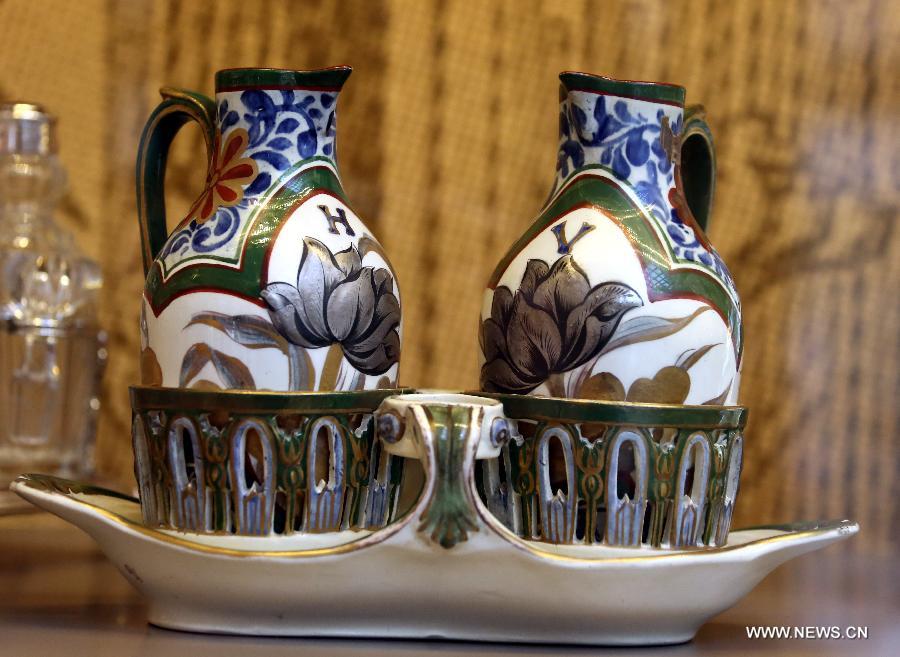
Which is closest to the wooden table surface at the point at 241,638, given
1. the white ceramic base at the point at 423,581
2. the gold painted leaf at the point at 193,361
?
the white ceramic base at the point at 423,581

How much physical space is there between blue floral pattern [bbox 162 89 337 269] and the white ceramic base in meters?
0.13

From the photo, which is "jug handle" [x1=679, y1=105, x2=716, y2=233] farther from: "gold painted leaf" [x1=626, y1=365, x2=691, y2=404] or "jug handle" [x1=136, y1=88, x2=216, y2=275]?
"jug handle" [x1=136, y1=88, x2=216, y2=275]

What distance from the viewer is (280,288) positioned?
0.54m

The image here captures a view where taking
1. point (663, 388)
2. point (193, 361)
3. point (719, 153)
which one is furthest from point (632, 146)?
point (719, 153)

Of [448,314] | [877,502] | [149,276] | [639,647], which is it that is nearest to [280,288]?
[149,276]

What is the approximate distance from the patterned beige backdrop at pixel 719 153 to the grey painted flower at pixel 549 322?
336 mm

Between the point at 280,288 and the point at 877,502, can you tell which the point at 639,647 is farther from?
the point at 877,502

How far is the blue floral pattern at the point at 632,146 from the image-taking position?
22.4 inches

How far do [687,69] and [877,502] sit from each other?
0.33 m

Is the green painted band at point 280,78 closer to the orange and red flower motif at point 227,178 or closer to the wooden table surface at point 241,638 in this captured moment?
the orange and red flower motif at point 227,178

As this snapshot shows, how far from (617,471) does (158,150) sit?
0.91 ft

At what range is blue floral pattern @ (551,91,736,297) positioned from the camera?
1.87ft

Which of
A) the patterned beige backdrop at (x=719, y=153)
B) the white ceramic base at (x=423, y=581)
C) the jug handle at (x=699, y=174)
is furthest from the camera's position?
the patterned beige backdrop at (x=719, y=153)

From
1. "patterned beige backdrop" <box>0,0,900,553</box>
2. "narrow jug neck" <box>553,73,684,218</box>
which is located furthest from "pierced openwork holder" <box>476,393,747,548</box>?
"patterned beige backdrop" <box>0,0,900,553</box>
